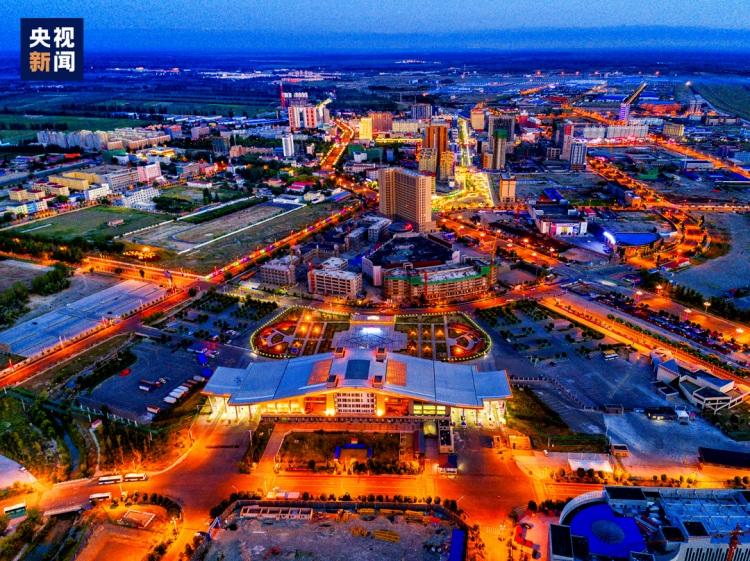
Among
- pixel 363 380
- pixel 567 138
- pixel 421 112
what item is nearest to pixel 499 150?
pixel 567 138

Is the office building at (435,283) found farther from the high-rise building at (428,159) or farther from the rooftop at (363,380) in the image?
the high-rise building at (428,159)

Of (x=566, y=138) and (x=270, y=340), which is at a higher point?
(x=566, y=138)

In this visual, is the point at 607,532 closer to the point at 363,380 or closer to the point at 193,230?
the point at 363,380

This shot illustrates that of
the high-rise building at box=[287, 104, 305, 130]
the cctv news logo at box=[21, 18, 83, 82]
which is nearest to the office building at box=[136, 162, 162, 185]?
the cctv news logo at box=[21, 18, 83, 82]

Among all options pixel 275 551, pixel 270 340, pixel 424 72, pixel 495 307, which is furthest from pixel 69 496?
pixel 424 72

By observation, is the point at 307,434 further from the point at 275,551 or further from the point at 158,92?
the point at 158,92

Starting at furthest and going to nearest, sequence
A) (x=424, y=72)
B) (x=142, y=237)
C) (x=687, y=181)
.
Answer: (x=424, y=72), (x=687, y=181), (x=142, y=237)
